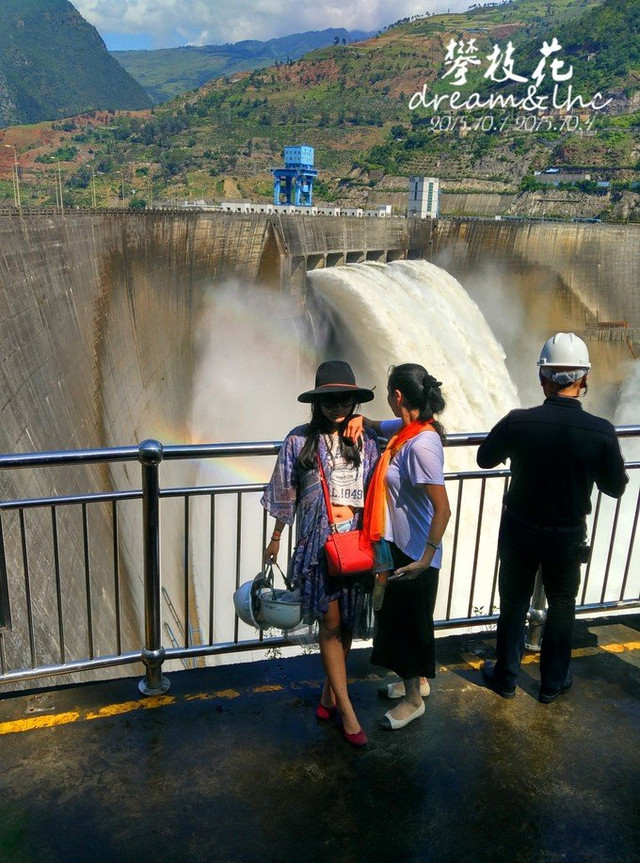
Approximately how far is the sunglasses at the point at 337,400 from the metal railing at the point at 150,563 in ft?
1.70

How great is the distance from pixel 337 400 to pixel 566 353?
3.27 feet

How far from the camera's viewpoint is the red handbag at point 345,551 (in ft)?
9.55

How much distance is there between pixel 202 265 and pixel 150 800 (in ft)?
58.6

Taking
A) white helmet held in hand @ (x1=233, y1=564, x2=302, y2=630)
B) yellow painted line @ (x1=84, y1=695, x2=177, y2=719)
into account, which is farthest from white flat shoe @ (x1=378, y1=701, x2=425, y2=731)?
yellow painted line @ (x1=84, y1=695, x2=177, y2=719)

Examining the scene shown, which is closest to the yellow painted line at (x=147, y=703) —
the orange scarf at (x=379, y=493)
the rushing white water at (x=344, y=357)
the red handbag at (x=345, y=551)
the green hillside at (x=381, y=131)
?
the red handbag at (x=345, y=551)

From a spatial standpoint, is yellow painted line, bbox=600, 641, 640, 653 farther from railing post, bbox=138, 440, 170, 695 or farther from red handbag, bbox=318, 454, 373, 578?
railing post, bbox=138, 440, 170, 695

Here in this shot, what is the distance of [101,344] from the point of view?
12.4m

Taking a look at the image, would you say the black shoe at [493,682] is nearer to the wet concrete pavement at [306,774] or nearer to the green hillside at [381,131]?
the wet concrete pavement at [306,774]

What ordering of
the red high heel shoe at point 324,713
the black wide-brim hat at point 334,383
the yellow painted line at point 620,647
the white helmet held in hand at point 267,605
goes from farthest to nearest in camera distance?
1. the yellow painted line at point 620,647
2. the red high heel shoe at point 324,713
3. the white helmet held in hand at point 267,605
4. the black wide-brim hat at point 334,383

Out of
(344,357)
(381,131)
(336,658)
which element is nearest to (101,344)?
(336,658)

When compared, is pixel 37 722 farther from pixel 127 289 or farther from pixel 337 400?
pixel 127 289

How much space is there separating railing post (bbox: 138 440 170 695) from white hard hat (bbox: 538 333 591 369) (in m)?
1.72

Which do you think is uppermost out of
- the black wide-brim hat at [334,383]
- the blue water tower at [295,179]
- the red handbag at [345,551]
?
the blue water tower at [295,179]

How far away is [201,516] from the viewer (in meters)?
16.8
